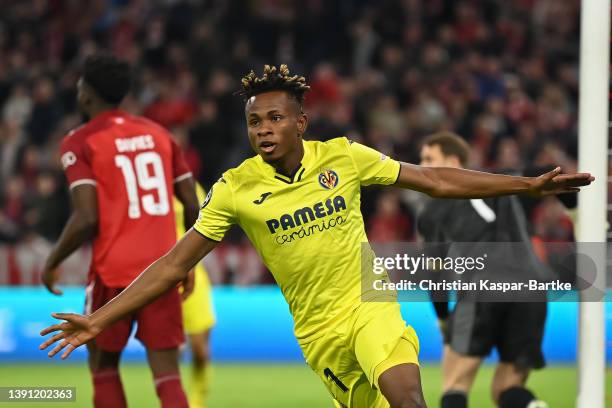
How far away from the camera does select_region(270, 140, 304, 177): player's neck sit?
524 centimetres

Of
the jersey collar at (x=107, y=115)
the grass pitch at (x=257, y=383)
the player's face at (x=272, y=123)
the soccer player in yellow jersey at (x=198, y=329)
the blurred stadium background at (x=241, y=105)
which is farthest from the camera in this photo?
the blurred stadium background at (x=241, y=105)

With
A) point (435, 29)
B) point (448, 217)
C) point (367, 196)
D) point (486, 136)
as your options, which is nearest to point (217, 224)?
point (448, 217)

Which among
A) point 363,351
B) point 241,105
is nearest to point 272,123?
point 363,351

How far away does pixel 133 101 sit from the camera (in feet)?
Result: 49.5

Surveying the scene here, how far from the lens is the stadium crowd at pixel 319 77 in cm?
1427

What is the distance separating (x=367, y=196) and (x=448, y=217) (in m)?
7.12

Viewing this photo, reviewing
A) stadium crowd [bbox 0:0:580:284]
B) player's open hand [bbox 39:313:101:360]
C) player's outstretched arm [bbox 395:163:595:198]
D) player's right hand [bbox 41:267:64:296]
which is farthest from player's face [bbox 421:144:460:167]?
stadium crowd [bbox 0:0:580:284]

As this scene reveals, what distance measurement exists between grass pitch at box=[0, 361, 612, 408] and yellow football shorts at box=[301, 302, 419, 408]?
336 centimetres

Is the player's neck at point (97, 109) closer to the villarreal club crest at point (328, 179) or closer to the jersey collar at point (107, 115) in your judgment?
the jersey collar at point (107, 115)

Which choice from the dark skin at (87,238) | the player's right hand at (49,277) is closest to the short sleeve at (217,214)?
the dark skin at (87,238)

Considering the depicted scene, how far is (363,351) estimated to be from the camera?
5035 millimetres

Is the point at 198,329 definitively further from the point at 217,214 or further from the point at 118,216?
the point at 217,214

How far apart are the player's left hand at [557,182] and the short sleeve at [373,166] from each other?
2.09 feet

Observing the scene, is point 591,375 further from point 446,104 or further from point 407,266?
point 446,104
